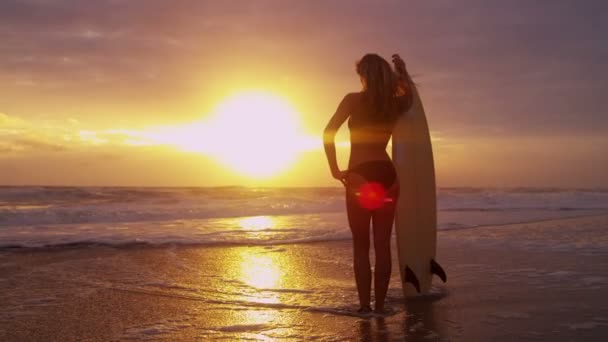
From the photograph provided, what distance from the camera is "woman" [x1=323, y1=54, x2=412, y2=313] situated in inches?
146

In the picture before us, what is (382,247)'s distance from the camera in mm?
3881

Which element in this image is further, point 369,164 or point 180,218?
point 180,218

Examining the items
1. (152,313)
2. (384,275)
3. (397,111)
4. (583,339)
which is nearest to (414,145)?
(397,111)

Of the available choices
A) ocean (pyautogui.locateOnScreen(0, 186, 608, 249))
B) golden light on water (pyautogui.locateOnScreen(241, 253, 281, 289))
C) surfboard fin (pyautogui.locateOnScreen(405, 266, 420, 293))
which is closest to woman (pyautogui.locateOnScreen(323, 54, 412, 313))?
surfboard fin (pyautogui.locateOnScreen(405, 266, 420, 293))

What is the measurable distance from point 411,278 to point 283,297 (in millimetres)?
1038

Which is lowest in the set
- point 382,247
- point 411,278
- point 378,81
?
point 411,278

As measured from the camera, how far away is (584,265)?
5652 millimetres

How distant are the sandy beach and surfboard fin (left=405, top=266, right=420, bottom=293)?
0.16m

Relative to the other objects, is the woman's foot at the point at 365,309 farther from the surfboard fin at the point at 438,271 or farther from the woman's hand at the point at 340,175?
the surfboard fin at the point at 438,271

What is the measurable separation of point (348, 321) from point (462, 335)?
2.38 ft

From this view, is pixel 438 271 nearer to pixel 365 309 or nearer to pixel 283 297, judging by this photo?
pixel 365 309

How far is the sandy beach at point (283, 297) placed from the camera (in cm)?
336

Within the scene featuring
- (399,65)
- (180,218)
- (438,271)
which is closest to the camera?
(399,65)

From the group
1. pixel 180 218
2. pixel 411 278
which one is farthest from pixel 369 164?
pixel 180 218
